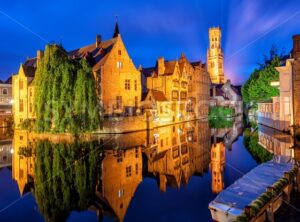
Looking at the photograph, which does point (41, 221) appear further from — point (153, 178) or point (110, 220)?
point (153, 178)

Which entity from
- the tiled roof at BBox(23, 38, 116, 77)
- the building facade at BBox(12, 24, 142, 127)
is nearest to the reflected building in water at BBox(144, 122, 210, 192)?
the building facade at BBox(12, 24, 142, 127)

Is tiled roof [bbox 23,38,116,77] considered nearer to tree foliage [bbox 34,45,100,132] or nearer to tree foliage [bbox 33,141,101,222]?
Answer: tree foliage [bbox 34,45,100,132]

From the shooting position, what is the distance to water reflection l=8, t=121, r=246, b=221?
10047 millimetres

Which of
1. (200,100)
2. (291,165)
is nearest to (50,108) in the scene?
(291,165)

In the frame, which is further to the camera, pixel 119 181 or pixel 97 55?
pixel 97 55

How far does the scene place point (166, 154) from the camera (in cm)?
1995

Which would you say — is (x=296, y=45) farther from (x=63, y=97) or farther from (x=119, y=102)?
(x=119, y=102)

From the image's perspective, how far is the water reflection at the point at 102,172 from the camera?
33.0ft

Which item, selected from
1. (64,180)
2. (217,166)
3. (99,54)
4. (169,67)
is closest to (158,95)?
(169,67)

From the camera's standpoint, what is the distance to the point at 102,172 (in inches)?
559

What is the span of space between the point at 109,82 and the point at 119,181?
88.1 ft

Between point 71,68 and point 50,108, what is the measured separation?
A: 187 inches

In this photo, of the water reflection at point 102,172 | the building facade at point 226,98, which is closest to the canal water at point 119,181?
the water reflection at point 102,172

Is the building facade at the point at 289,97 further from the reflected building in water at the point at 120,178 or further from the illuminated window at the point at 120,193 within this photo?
the illuminated window at the point at 120,193
